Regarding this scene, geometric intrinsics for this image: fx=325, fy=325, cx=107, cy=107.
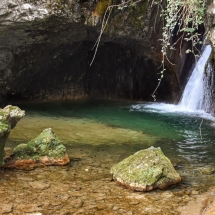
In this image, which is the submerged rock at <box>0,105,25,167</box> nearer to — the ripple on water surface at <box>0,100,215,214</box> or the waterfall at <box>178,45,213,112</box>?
the ripple on water surface at <box>0,100,215,214</box>

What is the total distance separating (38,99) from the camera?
38.1ft

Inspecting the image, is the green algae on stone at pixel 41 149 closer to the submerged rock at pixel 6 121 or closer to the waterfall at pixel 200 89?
the submerged rock at pixel 6 121

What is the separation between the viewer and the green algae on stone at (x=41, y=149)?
184 inches

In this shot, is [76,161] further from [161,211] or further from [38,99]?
[38,99]

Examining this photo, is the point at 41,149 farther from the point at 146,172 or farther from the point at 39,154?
the point at 146,172

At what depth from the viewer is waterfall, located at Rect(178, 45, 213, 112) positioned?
9803 mm

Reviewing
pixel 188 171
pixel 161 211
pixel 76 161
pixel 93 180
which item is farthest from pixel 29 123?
pixel 161 211

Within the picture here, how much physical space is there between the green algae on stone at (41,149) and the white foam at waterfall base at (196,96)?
5743 mm

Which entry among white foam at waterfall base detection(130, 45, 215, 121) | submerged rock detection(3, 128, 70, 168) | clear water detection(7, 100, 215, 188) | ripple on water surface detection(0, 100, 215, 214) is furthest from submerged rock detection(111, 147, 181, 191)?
white foam at waterfall base detection(130, 45, 215, 121)

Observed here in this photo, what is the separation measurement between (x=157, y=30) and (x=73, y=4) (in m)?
3.27

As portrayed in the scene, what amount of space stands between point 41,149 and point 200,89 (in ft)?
23.7

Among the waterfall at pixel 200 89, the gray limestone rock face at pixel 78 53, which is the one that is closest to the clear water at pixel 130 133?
the waterfall at pixel 200 89

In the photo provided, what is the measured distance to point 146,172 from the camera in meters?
4.05

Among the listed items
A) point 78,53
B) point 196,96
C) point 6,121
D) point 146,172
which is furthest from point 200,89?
point 6,121
